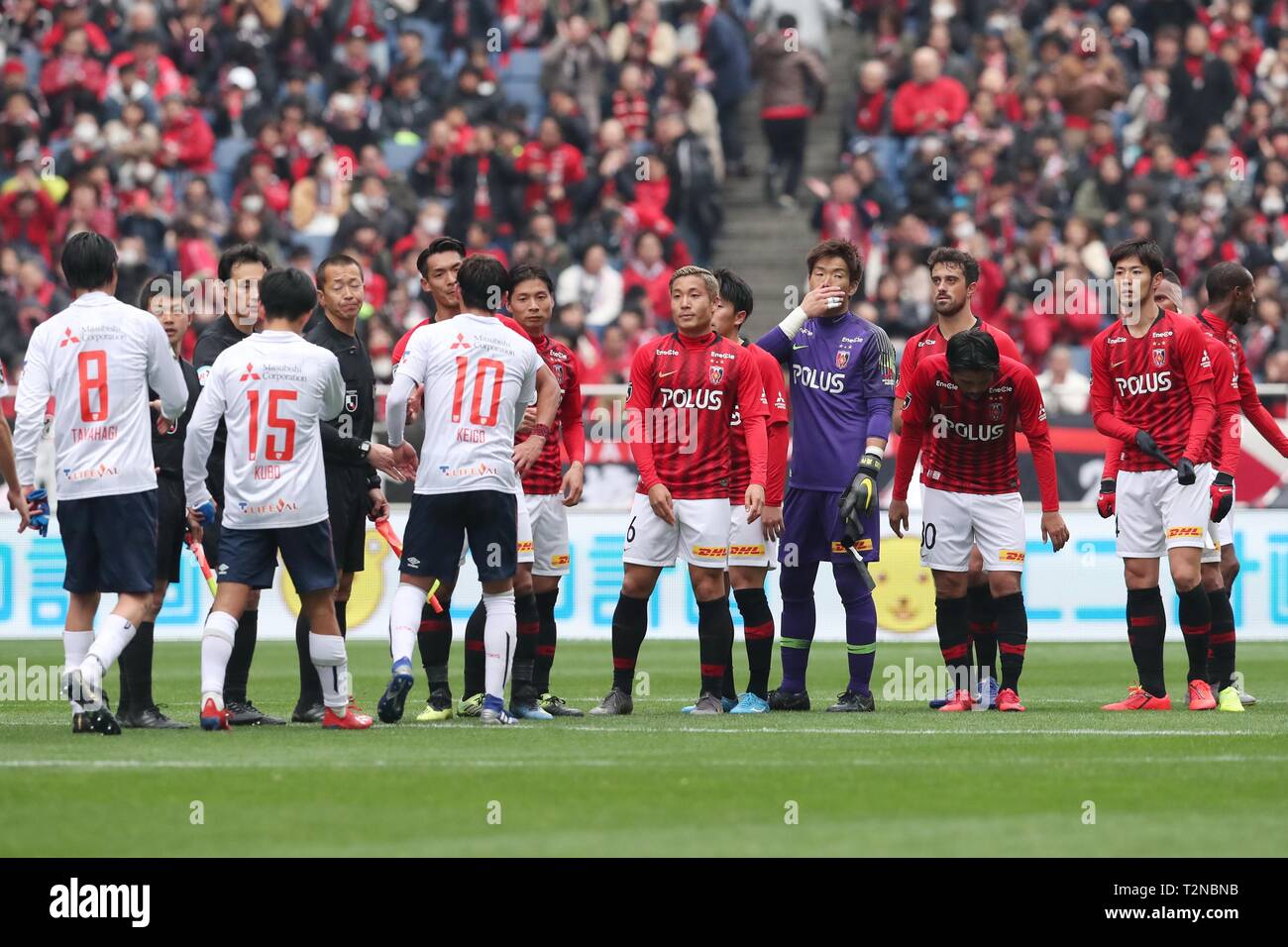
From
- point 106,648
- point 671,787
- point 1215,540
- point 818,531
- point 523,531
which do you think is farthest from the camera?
point 1215,540

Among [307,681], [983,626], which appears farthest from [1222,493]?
[307,681]

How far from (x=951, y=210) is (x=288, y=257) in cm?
760

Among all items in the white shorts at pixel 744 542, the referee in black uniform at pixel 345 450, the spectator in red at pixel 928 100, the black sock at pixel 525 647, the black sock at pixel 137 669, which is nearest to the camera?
the black sock at pixel 137 669

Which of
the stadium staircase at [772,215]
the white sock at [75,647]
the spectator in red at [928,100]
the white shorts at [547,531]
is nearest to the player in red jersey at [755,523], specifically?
the white shorts at [547,531]

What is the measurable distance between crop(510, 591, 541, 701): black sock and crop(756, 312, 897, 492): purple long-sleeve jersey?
1639mm

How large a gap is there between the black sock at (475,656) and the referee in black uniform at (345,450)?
2.41 feet

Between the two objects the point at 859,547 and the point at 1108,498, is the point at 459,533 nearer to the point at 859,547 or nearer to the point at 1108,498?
the point at 859,547

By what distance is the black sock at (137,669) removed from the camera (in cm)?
979

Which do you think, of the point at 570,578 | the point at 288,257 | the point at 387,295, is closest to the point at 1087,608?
the point at 570,578

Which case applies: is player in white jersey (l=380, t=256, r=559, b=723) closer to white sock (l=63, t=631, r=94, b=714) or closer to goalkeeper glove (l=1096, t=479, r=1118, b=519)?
white sock (l=63, t=631, r=94, b=714)

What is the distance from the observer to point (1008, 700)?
10.7 m

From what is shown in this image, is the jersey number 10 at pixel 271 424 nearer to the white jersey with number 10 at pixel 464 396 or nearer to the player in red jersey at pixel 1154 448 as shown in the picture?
the white jersey with number 10 at pixel 464 396

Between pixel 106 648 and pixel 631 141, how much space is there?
16.4m

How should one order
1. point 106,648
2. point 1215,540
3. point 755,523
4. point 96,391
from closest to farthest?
point 106,648
point 96,391
point 755,523
point 1215,540
